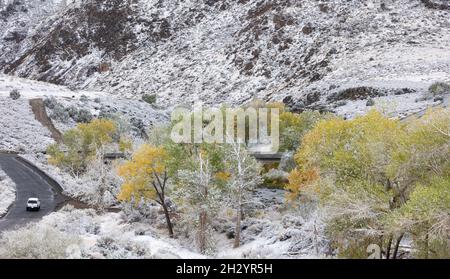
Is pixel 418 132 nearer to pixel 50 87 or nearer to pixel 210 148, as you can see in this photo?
pixel 210 148

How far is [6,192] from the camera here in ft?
130

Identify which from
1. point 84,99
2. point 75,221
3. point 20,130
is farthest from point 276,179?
point 84,99

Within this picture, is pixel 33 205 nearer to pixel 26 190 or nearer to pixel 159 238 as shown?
pixel 26 190

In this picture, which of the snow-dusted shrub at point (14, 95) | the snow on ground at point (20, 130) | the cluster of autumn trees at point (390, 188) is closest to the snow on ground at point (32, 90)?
the snow-dusted shrub at point (14, 95)

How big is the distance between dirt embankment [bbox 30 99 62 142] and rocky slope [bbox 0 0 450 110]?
2063 cm

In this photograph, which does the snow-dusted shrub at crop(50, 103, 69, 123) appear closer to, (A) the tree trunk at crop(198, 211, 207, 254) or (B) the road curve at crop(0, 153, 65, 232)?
(B) the road curve at crop(0, 153, 65, 232)

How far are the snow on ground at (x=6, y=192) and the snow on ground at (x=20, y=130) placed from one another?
47.0ft

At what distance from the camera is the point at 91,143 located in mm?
52375

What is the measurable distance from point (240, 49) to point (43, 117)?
37.5 metres

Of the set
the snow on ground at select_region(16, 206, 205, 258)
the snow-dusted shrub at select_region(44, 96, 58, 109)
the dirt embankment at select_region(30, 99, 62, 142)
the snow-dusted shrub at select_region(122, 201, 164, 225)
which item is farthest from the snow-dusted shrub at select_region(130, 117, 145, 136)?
the snow on ground at select_region(16, 206, 205, 258)

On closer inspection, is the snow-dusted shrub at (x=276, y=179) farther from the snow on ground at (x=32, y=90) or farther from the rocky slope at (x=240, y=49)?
the snow on ground at (x=32, y=90)

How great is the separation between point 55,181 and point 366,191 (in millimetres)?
33120

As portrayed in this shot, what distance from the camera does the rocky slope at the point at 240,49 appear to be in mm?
72688

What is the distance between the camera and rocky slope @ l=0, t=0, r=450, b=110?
7269 cm
